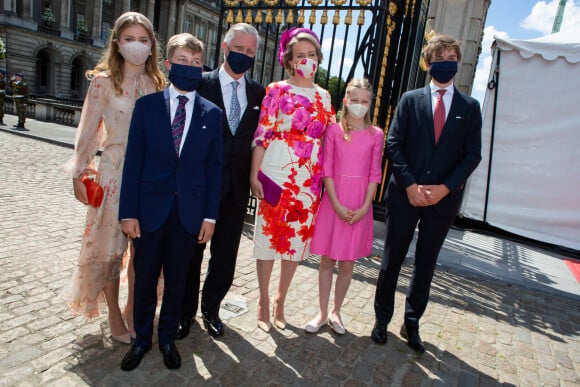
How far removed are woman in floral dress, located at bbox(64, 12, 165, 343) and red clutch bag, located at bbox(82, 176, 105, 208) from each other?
32mm

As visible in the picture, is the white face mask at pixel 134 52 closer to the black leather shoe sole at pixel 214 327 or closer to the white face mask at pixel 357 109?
the white face mask at pixel 357 109

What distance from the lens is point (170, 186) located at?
101 inches

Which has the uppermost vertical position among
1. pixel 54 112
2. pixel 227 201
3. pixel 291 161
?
pixel 291 161

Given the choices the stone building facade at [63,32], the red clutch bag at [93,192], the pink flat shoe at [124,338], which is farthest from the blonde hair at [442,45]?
the stone building facade at [63,32]

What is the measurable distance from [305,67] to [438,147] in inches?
47.5

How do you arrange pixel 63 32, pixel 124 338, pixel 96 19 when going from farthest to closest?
pixel 96 19 < pixel 63 32 < pixel 124 338

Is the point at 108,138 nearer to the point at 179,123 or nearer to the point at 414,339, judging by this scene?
the point at 179,123

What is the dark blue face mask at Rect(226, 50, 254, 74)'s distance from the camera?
9.56 ft

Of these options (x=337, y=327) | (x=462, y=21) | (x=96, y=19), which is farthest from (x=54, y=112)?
(x=96, y=19)

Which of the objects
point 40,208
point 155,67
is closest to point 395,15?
point 155,67

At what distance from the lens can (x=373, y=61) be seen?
5055 mm

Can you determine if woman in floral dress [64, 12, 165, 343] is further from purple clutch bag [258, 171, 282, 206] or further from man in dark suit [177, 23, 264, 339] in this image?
purple clutch bag [258, 171, 282, 206]

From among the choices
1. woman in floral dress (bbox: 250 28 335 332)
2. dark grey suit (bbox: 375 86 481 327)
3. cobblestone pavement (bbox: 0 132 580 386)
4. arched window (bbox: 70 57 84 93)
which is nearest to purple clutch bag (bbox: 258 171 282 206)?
woman in floral dress (bbox: 250 28 335 332)

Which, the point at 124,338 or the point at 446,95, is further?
the point at 446,95
